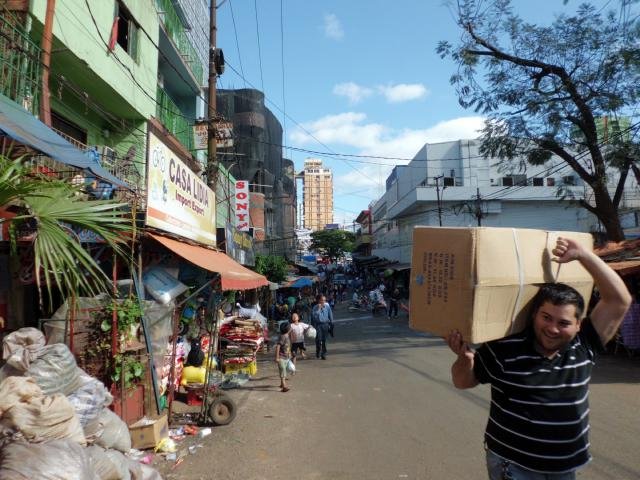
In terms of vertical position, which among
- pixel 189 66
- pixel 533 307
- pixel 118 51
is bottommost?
pixel 533 307

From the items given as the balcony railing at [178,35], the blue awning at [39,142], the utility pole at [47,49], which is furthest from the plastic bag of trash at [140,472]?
the balcony railing at [178,35]

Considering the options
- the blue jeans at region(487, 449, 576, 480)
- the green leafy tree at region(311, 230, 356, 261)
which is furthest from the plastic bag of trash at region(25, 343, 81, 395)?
the green leafy tree at region(311, 230, 356, 261)

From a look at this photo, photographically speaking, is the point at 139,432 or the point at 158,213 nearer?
the point at 139,432

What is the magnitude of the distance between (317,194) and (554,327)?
111169mm

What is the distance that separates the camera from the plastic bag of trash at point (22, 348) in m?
3.46

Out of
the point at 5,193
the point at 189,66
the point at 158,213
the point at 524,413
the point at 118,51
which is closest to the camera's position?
the point at 524,413

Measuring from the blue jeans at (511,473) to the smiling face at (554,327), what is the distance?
54cm

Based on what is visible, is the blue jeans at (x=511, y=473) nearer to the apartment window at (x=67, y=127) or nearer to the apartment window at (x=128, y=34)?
the apartment window at (x=67, y=127)

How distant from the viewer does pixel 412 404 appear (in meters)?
6.91

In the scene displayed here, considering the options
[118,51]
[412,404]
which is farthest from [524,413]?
[118,51]

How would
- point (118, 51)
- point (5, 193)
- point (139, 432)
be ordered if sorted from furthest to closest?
1. point (118, 51)
2. point (139, 432)
3. point (5, 193)

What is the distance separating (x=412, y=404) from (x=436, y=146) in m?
29.8

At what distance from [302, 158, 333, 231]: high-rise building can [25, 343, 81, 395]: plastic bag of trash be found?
106471 mm

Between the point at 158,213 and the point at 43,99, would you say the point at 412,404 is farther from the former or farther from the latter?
the point at 43,99
